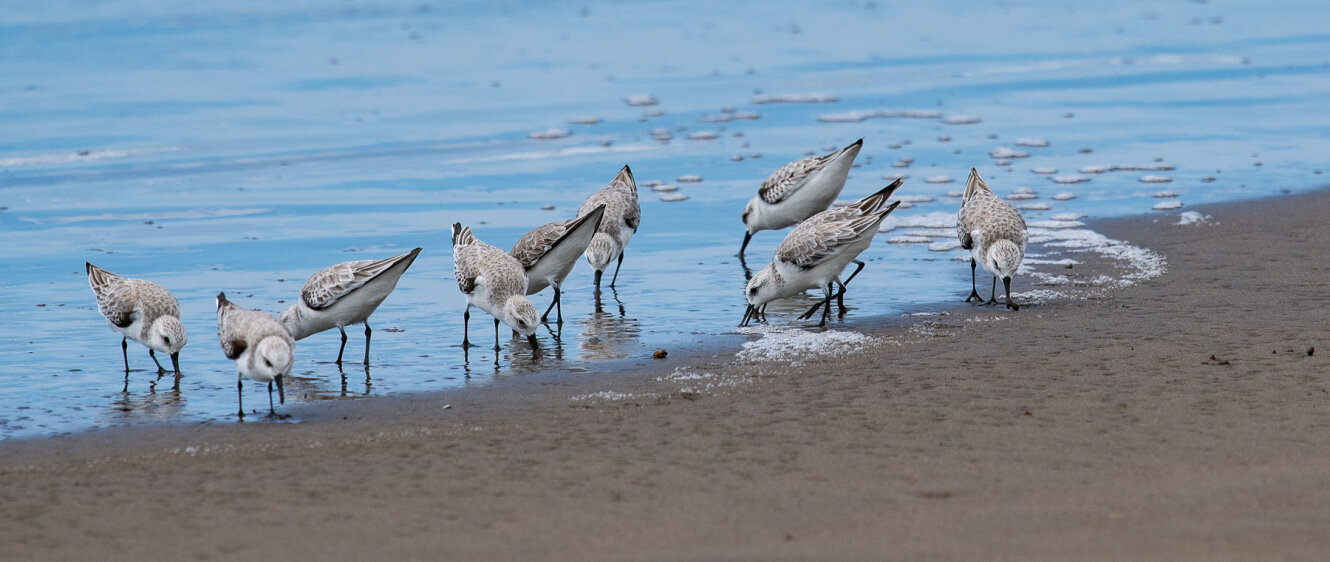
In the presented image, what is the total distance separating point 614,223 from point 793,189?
78.4 inches

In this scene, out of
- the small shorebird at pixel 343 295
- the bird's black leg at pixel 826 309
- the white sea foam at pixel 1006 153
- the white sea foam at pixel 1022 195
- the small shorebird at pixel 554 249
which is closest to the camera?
the small shorebird at pixel 343 295

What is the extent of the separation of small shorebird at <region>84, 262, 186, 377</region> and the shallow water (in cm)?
23

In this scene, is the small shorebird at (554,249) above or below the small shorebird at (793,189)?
below

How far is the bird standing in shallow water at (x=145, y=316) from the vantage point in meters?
8.92

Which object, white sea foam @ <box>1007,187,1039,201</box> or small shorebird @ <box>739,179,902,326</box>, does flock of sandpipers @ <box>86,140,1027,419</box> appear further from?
white sea foam @ <box>1007,187,1039,201</box>

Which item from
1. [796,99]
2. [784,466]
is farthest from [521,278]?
[796,99]

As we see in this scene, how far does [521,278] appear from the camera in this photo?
33.3 feet

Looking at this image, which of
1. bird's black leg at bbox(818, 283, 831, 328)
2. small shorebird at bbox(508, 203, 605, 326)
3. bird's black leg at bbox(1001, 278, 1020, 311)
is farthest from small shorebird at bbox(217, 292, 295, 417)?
bird's black leg at bbox(1001, 278, 1020, 311)

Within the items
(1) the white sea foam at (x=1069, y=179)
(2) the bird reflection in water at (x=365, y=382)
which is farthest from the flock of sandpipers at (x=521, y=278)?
(1) the white sea foam at (x=1069, y=179)

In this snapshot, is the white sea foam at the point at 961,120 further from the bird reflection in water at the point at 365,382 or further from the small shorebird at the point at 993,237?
the bird reflection in water at the point at 365,382

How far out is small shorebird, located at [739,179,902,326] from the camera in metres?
10.4

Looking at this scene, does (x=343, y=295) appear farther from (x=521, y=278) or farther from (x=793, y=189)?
(x=793, y=189)

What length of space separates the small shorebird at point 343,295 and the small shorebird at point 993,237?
4.02m

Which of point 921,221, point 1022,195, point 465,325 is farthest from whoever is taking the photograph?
point 1022,195
